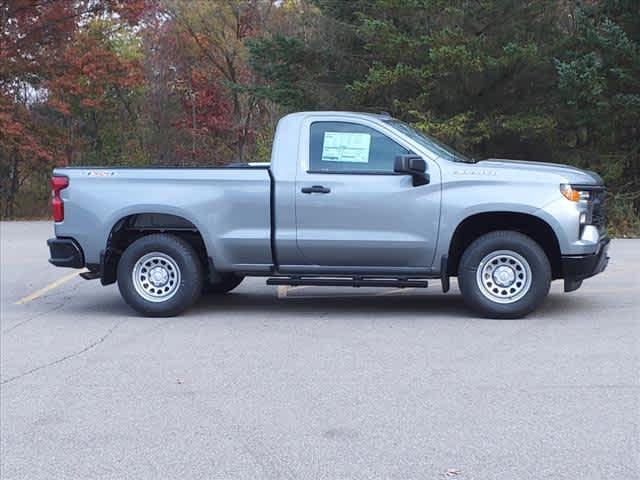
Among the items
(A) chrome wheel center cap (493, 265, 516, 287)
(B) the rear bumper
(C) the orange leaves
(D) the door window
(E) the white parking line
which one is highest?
(C) the orange leaves

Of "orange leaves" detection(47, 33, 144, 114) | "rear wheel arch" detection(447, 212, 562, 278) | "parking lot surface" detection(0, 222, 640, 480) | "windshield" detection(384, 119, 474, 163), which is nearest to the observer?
"parking lot surface" detection(0, 222, 640, 480)

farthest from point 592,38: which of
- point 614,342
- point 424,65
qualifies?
point 614,342

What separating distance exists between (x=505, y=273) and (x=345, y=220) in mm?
1610

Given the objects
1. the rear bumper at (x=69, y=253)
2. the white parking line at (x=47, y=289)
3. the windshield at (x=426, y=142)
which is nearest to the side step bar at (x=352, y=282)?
the windshield at (x=426, y=142)

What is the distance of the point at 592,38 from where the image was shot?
1788 centimetres

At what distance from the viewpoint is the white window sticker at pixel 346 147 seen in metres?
8.95

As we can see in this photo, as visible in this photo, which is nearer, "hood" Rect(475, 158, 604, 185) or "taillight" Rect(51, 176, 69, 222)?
"hood" Rect(475, 158, 604, 185)

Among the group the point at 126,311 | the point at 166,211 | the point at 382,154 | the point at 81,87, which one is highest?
the point at 81,87

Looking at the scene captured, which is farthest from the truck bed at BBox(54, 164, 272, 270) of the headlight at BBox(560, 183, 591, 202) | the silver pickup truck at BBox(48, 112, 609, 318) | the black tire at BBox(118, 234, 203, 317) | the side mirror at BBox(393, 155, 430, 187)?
the headlight at BBox(560, 183, 591, 202)

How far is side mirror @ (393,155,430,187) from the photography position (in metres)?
8.54

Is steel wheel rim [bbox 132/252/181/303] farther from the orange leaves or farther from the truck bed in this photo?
the orange leaves

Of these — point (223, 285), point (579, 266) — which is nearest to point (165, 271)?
point (223, 285)

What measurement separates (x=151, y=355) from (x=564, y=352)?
3364 millimetres

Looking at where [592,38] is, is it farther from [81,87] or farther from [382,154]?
[81,87]
